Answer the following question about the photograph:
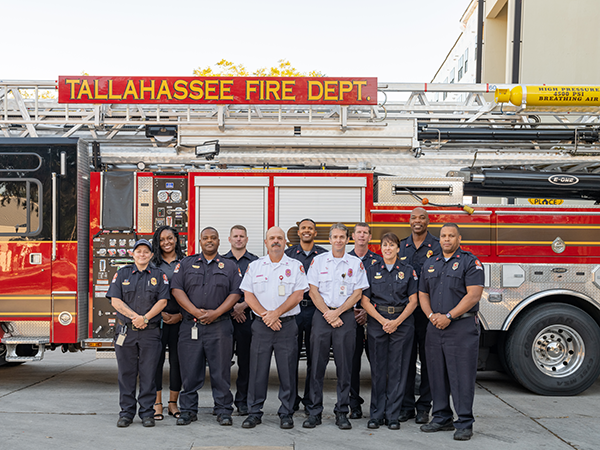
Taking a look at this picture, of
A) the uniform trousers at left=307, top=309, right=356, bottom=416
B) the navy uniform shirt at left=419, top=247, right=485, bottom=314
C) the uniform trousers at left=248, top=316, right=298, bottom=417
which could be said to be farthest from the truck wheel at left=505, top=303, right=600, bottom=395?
the uniform trousers at left=248, top=316, right=298, bottom=417

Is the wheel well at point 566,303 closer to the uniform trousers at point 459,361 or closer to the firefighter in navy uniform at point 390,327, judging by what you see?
the uniform trousers at point 459,361

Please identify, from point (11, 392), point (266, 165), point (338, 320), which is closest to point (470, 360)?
point (338, 320)

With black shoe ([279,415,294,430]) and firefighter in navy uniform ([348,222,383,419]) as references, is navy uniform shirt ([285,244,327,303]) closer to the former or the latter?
firefighter in navy uniform ([348,222,383,419])

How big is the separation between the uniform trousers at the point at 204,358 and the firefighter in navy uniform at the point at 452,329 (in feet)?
5.97

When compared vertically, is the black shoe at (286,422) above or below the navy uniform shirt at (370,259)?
below

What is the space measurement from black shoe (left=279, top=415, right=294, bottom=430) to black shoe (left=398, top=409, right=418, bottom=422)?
104 cm

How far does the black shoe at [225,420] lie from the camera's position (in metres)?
5.29

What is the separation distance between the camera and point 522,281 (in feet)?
21.5

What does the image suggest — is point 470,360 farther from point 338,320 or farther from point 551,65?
point 551,65

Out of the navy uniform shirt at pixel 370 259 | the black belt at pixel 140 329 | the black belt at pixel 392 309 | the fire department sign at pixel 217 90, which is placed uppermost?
the fire department sign at pixel 217 90

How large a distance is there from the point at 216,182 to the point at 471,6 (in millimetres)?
25177

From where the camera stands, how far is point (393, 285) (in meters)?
5.29

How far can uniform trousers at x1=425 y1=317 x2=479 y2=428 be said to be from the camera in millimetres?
5051

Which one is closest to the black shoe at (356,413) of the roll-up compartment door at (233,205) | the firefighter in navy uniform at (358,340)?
the firefighter in navy uniform at (358,340)
